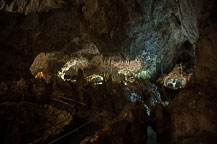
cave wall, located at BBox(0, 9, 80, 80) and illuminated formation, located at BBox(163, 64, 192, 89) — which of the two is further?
illuminated formation, located at BBox(163, 64, 192, 89)

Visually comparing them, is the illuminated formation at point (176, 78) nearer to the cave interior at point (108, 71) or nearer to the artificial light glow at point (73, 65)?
the cave interior at point (108, 71)

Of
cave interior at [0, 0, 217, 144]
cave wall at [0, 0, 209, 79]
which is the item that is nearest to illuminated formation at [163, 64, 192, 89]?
cave interior at [0, 0, 217, 144]

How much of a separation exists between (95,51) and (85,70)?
10.0ft

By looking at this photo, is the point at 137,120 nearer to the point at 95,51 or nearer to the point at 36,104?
the point at 36,104


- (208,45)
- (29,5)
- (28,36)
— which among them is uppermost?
(29,5)

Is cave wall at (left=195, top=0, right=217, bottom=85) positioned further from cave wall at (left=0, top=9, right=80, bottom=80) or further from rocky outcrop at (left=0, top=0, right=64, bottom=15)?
cave wall at (left=0, top=9, right=80, bottom=80)

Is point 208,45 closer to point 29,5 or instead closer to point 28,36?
point 29,5

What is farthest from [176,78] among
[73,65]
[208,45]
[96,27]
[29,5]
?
[29,5]

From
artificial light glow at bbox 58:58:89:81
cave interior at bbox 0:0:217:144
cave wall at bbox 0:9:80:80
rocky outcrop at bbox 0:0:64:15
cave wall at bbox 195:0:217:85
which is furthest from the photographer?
artificial light glow at bbox 58:58:89:81

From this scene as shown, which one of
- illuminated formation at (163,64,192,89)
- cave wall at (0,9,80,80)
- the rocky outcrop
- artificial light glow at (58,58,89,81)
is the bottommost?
illuminated formation at (163,64,192,89)

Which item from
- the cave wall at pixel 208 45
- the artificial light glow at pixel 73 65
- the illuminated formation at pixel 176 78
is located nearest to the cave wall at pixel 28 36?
the artificial light glow at pixel 73 65

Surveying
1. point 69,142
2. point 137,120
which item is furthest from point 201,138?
point 69,142

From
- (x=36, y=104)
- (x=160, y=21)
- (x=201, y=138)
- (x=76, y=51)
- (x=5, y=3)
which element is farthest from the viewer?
(x=76, y=51)

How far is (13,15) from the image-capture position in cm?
923
